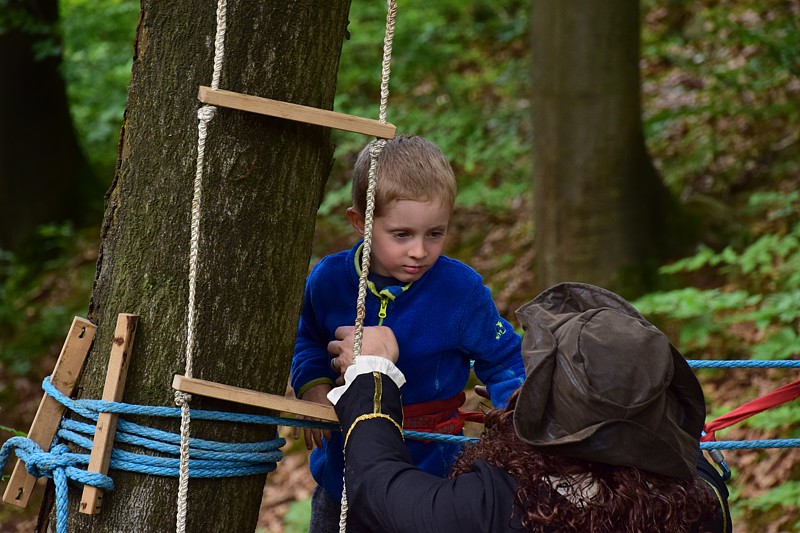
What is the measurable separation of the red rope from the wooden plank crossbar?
4.18ft

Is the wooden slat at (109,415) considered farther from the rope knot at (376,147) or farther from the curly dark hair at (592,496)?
the curly dark hair at (592,496)

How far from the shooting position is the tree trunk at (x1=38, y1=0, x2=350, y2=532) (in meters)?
1.96

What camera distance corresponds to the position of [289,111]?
193 cm

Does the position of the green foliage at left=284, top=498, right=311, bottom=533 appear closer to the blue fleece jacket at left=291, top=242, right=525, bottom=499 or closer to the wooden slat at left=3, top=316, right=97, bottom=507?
the blue fleece jacket at left=291, top=242, right=525, bottom=499

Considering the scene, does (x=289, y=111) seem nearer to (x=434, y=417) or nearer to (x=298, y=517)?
(x=434, y=417)

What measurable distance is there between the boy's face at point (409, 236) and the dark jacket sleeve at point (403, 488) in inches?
19.7

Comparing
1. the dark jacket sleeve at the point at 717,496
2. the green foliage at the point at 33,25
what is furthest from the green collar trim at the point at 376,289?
the green foliage at the point at 33,25

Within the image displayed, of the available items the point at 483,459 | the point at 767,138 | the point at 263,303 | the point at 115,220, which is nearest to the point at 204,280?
the point at 263,303

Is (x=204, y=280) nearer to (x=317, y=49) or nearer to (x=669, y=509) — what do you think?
(x=317, y=49)

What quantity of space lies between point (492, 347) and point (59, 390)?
1.12 m

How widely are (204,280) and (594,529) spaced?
987 mm

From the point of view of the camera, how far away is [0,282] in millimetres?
9945

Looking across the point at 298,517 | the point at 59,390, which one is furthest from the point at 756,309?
the point at 59,390

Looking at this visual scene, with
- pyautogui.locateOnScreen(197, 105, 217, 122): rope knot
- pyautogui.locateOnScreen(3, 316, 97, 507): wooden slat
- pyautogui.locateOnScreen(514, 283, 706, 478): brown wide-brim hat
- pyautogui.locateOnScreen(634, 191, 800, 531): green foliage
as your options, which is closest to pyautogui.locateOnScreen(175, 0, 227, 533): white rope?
pyautogui.locateOnScreen(197, 105, 217, 122): rope knot
